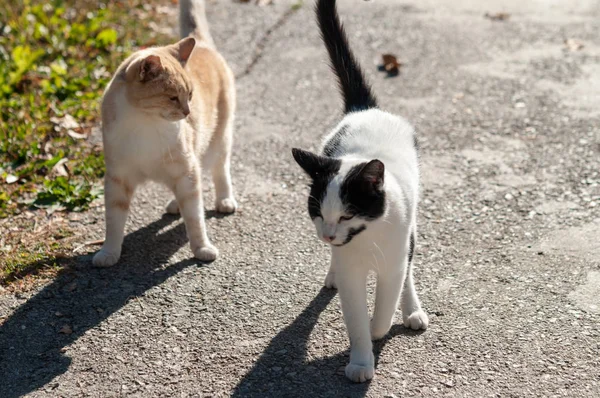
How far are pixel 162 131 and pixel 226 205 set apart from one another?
87cm

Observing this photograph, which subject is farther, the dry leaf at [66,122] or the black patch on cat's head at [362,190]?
the dry leaf at [66,122]

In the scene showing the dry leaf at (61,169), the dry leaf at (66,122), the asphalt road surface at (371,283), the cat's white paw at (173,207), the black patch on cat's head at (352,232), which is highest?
the black patch on cat's head at (352,232)

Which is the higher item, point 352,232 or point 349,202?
point 349,202

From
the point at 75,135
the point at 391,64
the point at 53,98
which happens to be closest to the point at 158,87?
the point at 75,135

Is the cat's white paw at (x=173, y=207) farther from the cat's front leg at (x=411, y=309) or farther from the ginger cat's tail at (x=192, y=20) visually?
the cat's front leg at (x=411, y=309)

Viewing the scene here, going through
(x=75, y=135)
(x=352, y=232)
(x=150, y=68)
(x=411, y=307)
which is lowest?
(x=411, y=307)

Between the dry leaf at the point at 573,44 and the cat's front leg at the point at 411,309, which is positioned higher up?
the cat's front leg at the point at 411,309

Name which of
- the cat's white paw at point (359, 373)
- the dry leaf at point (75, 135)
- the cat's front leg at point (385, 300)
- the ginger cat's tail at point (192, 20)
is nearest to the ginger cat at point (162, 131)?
the ginger cat's tail at point (192, 20)

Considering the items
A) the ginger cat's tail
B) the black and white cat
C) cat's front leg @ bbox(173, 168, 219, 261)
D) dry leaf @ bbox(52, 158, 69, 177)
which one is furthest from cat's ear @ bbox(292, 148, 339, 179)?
dry leaf @ bbox(52, 158, 69, 177)

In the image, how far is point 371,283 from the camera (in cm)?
392

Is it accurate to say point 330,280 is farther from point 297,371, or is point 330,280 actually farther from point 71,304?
point 71,304

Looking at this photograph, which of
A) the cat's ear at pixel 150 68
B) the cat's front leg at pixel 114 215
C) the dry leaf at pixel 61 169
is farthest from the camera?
the dry leaf at pixel 61 169

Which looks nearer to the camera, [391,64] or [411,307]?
[411,307]

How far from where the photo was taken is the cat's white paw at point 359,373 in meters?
3.11
